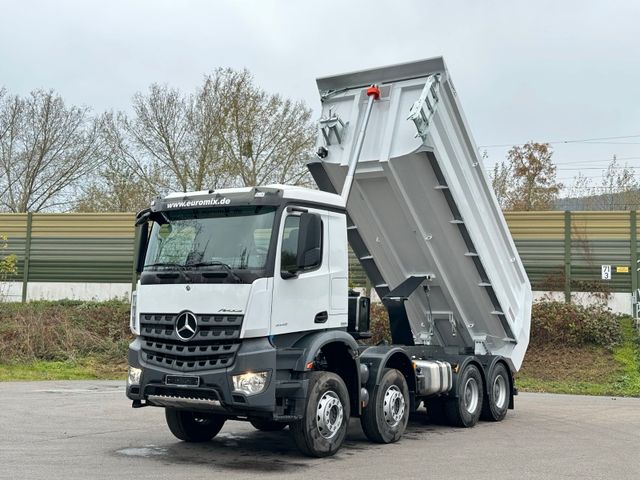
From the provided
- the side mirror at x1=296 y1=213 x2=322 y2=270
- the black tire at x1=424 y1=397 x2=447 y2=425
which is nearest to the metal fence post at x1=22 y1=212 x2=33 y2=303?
the black tire at x1=424 y1=397 x2=447 y2=425

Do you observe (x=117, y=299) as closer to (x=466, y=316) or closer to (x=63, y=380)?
(x=63, y=380)

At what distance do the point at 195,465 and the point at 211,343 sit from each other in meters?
1.29

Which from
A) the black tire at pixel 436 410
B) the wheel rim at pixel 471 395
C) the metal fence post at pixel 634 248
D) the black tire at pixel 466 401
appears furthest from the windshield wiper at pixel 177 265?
the metal fence post at pixel 634 248

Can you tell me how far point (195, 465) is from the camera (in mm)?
7500

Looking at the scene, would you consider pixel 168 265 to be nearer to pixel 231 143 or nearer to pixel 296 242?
pixel 296 242

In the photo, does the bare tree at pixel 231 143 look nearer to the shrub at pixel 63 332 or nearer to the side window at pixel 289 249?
the shrub at pixel 63 332

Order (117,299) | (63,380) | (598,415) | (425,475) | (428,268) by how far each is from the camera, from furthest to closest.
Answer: (117,299) → (63,380) → (598,415) → (428,268) → (425,475)

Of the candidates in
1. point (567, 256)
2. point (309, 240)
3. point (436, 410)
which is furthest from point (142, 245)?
point (567, 256)

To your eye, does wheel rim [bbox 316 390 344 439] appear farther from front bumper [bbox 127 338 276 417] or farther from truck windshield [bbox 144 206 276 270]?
truck windshield [bbox 144 206 276 270]

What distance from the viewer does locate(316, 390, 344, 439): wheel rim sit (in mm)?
7746

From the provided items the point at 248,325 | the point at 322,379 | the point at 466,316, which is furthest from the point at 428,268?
the point at 248,325

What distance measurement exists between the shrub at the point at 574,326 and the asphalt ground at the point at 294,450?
6.62m

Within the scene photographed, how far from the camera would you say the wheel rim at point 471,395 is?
10726 millimetres

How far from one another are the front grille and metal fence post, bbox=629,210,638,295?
15305mm
